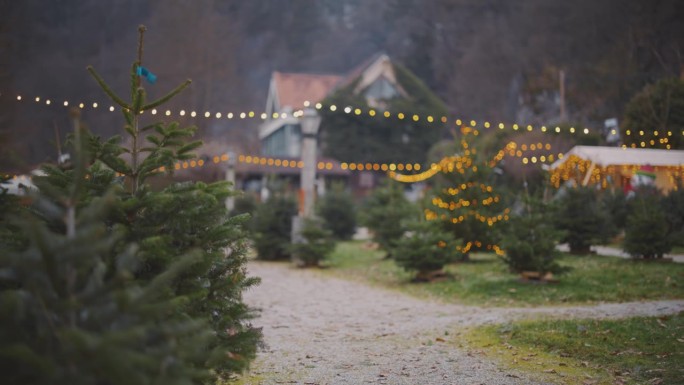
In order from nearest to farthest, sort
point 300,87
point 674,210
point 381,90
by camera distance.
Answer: point 674,210 → point 381,90 → point 300,87

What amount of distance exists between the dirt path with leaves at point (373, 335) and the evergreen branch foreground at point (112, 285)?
41.6 inches

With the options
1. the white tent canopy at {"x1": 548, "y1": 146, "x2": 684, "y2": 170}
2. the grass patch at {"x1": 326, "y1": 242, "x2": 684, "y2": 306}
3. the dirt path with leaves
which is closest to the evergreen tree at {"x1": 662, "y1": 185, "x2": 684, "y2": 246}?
the white tent canopy at {"x1": 548, "y1": 146, "x2": 684, "y2": 170}

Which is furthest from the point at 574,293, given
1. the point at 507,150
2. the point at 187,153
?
the point at 507,150

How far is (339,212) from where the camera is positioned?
26.5m

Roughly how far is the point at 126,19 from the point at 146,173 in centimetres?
4465

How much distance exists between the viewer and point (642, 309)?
9328mm

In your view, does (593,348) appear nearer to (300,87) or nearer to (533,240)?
(533,240)

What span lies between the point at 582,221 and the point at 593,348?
10.2 meters

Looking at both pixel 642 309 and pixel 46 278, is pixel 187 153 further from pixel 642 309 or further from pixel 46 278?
pixel 642 309

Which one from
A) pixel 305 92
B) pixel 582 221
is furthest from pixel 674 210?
pixel 305 92

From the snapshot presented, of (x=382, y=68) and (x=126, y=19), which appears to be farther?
(x=382, y=68)

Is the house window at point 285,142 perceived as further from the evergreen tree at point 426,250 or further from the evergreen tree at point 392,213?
the evergreen tree at point 426,250

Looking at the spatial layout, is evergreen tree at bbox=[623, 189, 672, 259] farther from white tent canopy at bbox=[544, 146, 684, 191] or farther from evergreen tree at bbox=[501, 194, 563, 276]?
white tent canopy at bbox=[544, 146, 684, 191]

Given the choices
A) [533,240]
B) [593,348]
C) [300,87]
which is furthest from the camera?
[300,87]
